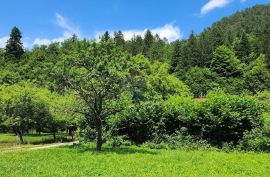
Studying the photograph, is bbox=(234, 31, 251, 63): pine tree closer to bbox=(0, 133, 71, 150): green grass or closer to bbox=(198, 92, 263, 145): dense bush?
bbox=(0, 133, 71, 150): green grass

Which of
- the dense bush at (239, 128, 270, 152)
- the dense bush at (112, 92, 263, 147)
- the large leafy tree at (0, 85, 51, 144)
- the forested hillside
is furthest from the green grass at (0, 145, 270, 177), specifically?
the large leafy tree at (0, 85, 51, 144)

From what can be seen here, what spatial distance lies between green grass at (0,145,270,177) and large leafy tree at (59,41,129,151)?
13.8ft

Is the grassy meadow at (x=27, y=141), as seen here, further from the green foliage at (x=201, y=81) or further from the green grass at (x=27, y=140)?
the green foliage at (x=201, y=81)

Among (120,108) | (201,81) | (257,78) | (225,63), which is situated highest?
(225,63)

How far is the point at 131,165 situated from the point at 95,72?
8.23 meters

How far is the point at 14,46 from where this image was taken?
341ft

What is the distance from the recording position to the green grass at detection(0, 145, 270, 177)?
52.6 ft

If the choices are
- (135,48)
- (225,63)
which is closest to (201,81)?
(225,63)

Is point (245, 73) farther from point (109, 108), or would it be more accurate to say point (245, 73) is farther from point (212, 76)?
point (109, 108)

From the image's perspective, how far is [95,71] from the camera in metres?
24.3

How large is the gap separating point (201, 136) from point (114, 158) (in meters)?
10.7

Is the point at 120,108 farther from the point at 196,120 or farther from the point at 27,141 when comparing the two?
the point at 27,141

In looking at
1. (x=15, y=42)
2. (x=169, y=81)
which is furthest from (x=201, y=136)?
(x=15, y=42)

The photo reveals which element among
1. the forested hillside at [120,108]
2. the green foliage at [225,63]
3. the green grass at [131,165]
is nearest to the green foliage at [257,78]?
the green foliage at [225,63]
